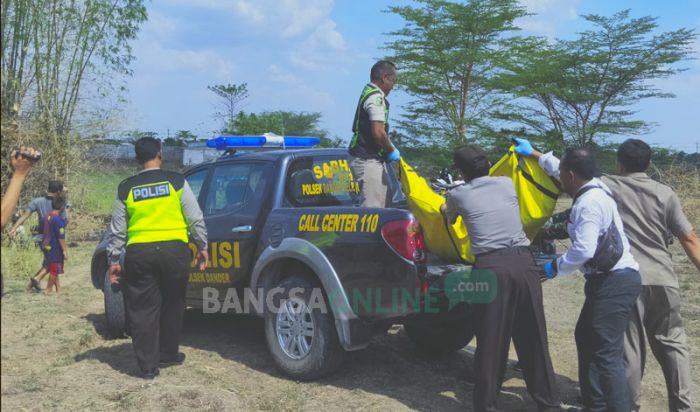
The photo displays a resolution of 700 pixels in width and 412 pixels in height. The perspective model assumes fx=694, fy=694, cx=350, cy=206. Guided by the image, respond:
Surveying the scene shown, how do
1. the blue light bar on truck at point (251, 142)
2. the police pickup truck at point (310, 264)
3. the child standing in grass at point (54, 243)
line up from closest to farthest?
the police pickup truck at point (310, 264) < the blue light bar on truck at point (251, 142) < the child standing in grass at point (54, 243)

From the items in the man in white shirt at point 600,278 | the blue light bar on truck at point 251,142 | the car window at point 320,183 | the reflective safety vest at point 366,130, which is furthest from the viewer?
→ the blue light bar on truck at point 251,142

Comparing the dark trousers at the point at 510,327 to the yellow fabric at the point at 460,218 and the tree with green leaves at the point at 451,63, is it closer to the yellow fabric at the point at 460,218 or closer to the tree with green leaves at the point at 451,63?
the yellow fabric at the point at 460,218

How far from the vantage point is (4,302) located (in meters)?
8.30

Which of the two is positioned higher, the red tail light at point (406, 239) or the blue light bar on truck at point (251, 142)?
the blue light bar on truck at point (251, 142)

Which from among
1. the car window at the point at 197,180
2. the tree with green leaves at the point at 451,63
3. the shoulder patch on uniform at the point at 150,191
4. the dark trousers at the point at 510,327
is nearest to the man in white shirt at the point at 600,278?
the dark trousers at the point at 510,327

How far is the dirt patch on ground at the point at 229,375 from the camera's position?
484 cm

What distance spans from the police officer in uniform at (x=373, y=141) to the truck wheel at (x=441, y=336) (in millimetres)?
1197

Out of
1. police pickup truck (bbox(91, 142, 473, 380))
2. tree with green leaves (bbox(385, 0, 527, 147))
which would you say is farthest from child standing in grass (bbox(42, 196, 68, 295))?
tree with green leaves (bbox(385, 0, 527, 147))

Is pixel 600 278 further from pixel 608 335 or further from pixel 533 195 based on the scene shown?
pixel 533 195

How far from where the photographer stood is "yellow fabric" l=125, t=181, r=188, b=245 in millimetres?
5246

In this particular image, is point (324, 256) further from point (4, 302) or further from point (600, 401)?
point (4, 302)

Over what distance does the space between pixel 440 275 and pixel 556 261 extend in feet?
2.49

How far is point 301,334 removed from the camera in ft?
17.2

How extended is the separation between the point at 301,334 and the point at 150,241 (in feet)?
4.40
